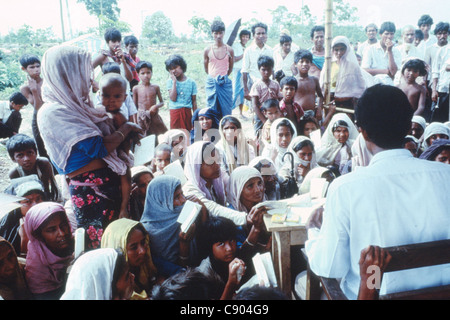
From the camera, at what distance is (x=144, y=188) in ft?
10.8

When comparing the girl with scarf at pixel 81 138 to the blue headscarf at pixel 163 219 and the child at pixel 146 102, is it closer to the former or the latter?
the blue headscarf at pixel 163 219

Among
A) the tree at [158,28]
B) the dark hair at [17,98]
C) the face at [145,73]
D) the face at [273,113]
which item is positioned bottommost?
the face at [273,113]

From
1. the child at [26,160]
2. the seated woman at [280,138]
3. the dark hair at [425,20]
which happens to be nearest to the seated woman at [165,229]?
the child at [26,160]

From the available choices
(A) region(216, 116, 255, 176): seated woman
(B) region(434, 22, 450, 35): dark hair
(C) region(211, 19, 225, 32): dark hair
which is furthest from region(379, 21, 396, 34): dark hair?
(A) region(216, 116, 255, 176): seated woman

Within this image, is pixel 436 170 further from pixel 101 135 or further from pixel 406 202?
pixel 101 135

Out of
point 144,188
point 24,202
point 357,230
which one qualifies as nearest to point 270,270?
point 357,230

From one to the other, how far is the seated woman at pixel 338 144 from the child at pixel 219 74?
2123mm

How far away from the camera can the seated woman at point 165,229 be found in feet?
8.79

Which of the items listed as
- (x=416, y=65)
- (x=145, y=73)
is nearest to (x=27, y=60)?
(x=145, y=73)

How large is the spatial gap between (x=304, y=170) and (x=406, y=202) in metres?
2.36

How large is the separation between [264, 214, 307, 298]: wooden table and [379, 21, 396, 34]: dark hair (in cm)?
530

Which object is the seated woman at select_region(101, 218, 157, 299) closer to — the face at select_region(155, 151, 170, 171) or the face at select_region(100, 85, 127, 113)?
the face at select_region(100, 85, 127, 113)

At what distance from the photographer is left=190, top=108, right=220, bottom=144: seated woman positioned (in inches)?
183

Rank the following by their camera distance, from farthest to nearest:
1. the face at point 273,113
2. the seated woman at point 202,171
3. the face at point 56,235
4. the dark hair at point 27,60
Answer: the face at point 273,113
the dark hair at point 27,60
the seated woman at point 202,171
the face at point 56,235
